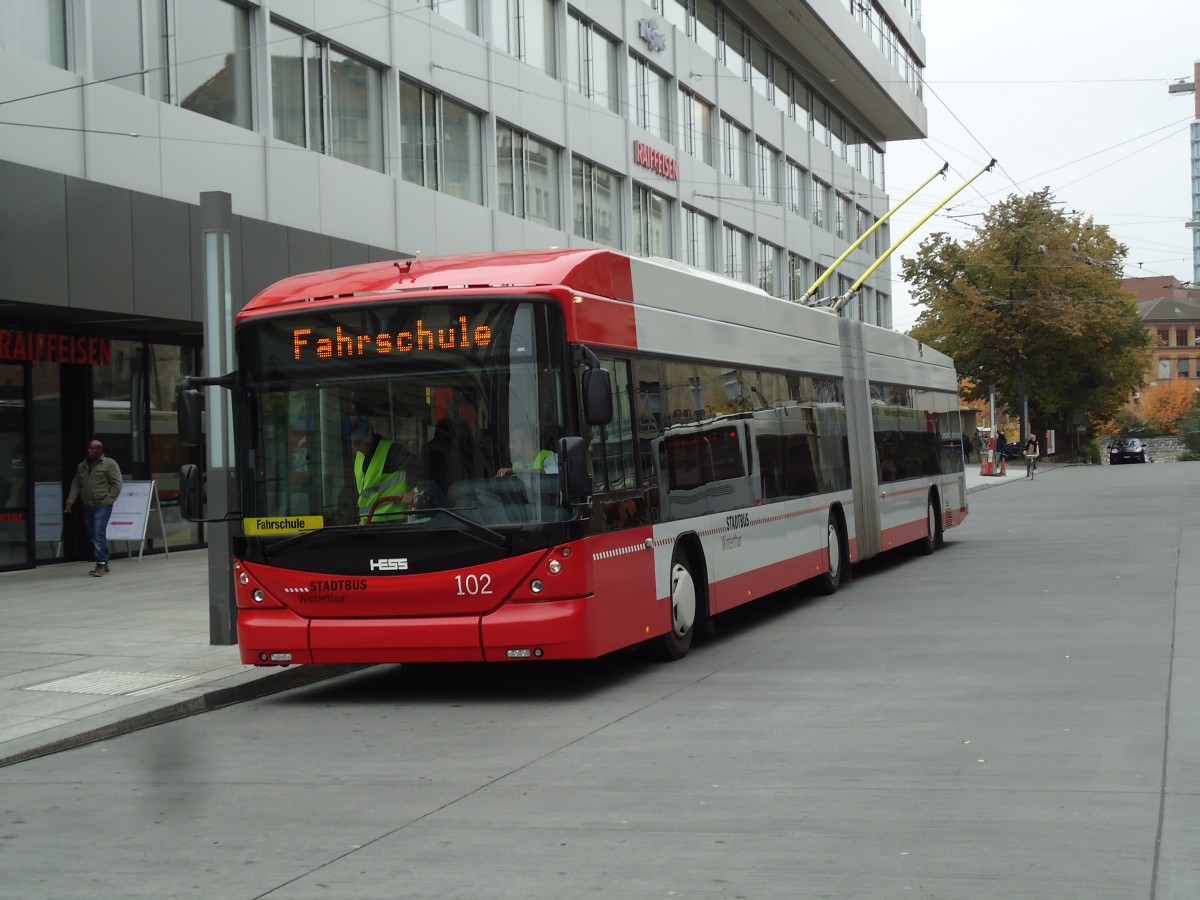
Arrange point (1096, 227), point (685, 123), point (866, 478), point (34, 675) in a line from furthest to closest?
→ 1. point (1096, 227)
2. point (685, 123)
3. point (866, 478)
4. point (34, 675)

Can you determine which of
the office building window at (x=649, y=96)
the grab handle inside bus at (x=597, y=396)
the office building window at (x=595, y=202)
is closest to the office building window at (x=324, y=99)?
the office building window at (x=595, y=202)

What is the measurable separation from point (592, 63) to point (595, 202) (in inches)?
122

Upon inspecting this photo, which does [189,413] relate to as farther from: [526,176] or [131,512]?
[526,176]

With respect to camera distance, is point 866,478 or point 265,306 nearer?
point 265,306

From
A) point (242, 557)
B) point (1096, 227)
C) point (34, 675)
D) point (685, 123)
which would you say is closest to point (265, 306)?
point (242, 557)

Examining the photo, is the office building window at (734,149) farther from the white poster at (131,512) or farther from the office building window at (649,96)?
the white poster at (131,512)

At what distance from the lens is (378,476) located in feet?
31.9

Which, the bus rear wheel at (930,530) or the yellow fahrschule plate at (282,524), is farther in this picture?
the bus rear wheel at (930,530)

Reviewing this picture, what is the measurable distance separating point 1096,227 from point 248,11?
59.0 metres

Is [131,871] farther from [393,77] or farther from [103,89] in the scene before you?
[393,77]

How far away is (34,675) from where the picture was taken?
10.8 meters

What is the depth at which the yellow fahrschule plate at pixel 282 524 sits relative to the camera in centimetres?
983

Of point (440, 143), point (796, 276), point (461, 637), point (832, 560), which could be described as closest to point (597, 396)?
point (461, 637)

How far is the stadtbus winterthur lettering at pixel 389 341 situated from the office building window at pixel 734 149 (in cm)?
3398
